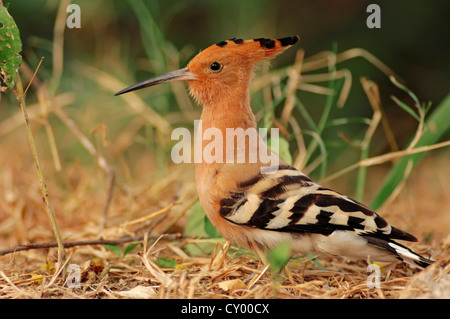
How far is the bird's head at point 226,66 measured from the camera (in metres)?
1.68

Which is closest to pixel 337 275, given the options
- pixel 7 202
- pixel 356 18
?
pixel 7 202

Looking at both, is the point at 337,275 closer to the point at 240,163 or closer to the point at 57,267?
the point at 240,163

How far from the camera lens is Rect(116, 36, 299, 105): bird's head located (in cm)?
168

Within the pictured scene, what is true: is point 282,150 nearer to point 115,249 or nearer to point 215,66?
point 215,66

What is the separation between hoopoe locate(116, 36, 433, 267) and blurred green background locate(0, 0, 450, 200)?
4.51ft

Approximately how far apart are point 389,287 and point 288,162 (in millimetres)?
583

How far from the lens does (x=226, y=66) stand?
1.68m

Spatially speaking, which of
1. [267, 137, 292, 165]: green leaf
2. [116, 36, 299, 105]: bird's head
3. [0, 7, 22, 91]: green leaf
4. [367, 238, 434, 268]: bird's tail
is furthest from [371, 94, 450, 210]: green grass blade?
[0, 7, 22, 91]: green leaf

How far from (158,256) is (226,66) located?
0.64m

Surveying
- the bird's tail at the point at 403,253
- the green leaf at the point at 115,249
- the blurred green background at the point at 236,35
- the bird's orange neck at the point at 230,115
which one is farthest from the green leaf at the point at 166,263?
the blurred green background at the point at 236,35

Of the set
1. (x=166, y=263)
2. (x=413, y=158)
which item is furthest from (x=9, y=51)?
(x=413, y=158)

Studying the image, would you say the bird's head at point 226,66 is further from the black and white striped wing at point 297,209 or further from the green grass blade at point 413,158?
the green grass blade at point 413,158

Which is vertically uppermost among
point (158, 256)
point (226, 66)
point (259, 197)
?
point (226, 66)

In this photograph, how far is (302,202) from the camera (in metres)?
1.48
